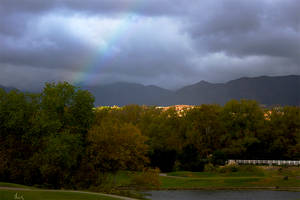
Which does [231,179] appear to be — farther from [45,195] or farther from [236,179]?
[45,195]

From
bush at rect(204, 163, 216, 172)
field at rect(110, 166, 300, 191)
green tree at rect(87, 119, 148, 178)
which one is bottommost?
field at rect(110, 166, 300, 191)

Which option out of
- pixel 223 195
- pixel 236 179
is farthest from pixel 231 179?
pixel 223 195

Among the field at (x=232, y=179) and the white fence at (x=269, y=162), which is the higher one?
the white fence at (x=269, y=162)

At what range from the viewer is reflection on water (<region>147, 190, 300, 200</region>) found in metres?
49.9

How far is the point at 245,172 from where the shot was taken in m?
68.3

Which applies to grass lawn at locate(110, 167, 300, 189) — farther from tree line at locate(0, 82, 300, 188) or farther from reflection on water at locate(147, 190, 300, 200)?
tree line at locate(0, 82, 300, 188)

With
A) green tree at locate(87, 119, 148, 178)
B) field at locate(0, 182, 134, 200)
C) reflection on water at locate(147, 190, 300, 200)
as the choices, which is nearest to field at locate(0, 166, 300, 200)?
reflection on water at locate(147, 190, 300, 200)

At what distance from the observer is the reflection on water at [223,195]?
49.9 metres

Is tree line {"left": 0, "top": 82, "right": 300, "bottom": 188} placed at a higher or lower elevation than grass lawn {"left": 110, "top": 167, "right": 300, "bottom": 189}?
higher

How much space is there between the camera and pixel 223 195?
52812 millimetres

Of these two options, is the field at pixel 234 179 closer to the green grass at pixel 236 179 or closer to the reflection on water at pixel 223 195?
the green grass at pixel 236 179

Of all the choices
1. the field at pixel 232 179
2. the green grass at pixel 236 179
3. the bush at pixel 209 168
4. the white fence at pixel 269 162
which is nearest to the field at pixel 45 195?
the field at pixel 232 179

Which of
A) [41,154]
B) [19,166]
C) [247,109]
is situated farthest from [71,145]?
[247,109]

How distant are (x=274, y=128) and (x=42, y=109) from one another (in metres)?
65.8
